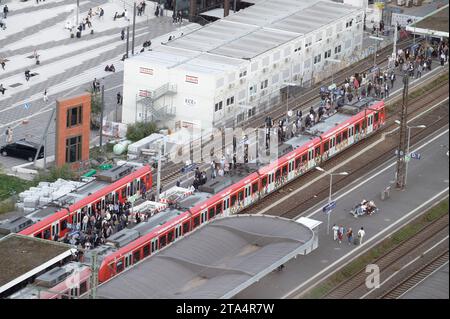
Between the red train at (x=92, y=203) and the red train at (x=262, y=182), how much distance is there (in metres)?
5.80

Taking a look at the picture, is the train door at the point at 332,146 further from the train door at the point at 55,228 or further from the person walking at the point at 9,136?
the train door at the point at 55,228

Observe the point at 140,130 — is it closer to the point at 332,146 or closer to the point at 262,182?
the point at 332,146

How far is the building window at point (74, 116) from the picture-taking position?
99.5 m

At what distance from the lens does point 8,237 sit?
79.8 meters

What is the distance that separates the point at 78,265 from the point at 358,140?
125 feet

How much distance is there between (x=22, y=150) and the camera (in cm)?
10262

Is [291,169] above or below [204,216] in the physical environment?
below

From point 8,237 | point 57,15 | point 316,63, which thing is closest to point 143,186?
point 8,237

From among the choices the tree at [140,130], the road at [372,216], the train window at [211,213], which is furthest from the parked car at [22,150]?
the road at [372,216]

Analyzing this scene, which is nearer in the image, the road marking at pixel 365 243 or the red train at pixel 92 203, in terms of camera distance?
the road marking at pixel 365 243

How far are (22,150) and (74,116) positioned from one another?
542cm

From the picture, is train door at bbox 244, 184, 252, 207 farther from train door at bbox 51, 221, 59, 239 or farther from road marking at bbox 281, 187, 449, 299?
train door at bbox 51, 221, 59, 239

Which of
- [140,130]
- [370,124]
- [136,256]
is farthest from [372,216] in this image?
[140,130]
